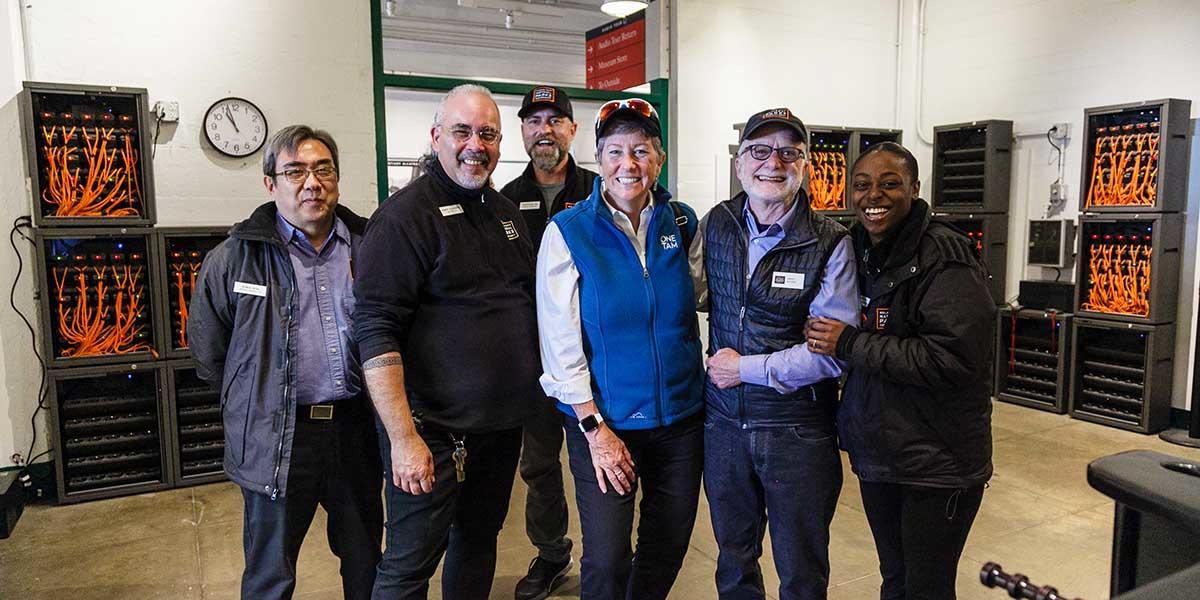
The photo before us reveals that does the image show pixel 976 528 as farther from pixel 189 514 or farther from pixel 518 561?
pixel 189 514

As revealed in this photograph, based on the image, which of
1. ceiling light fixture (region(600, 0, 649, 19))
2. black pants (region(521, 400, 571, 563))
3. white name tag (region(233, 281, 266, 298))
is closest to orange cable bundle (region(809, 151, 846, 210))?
ceiling light fixture (region(600, 0, 649, 19))

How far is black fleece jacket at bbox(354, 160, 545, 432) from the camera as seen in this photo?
1.80m

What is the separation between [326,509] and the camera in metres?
2.09

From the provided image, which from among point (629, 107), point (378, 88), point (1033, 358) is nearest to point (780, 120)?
point (629, 107)

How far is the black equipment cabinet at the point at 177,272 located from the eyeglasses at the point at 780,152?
320 cm

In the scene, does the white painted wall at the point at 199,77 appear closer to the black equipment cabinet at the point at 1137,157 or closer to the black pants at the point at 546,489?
the black pants at the point at 546,489

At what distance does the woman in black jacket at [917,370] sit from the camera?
5.93ft

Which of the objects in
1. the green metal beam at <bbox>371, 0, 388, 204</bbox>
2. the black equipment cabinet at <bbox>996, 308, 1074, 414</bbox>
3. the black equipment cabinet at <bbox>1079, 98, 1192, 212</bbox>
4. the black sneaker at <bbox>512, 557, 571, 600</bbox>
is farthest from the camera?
the black equipment cabinet at <bbox>996, 308, 1074, 414</bbox>

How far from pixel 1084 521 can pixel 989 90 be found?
382 centimetres

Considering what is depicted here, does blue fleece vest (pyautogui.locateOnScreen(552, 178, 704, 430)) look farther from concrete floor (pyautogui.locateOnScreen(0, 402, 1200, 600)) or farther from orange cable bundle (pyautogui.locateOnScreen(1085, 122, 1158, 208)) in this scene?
orange cable bundle (pyautogui.locateOnScreen(1085, 122, 1158, 208))

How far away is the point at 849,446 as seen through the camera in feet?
6.37

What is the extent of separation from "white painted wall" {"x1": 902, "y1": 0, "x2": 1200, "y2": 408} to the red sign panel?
2455 mm

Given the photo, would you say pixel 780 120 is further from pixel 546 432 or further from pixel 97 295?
pixel 97 295

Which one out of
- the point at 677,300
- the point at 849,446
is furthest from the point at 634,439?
the point at 849,446
